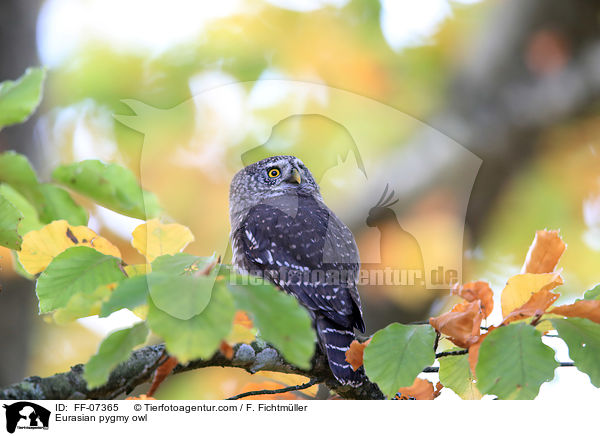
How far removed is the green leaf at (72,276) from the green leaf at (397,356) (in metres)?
0.36

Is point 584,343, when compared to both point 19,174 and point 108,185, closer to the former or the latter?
point 108,185

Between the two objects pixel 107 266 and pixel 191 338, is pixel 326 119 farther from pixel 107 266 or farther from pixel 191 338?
pixel 191 338

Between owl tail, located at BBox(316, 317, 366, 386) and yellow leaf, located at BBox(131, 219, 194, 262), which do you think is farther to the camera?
owl tail, located at BBox(316, 317, 366, 386)

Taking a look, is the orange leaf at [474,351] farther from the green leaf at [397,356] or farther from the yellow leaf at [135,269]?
the yellow leaf at [135,269]

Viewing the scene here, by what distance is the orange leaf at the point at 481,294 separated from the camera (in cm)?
87

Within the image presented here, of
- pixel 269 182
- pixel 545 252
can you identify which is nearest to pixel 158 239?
pixel 545 252

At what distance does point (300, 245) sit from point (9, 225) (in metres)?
0.94

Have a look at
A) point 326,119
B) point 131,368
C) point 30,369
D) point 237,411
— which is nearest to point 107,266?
point 131,368

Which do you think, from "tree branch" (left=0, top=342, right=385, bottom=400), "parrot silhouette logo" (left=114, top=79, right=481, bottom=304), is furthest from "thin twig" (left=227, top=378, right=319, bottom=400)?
"parrot silhouette logo" (left=114, top=79, right=481, bottom=304)

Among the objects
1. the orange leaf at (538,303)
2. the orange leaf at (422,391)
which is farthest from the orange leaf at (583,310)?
the orange leaf at (422,391)

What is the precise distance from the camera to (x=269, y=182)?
79.0 inches

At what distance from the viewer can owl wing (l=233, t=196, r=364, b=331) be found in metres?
1.59

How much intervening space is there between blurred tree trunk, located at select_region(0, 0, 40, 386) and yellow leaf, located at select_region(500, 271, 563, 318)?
180cm

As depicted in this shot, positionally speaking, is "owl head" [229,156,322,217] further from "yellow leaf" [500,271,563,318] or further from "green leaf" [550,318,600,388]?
"green leaf" [550,318,600,388]
